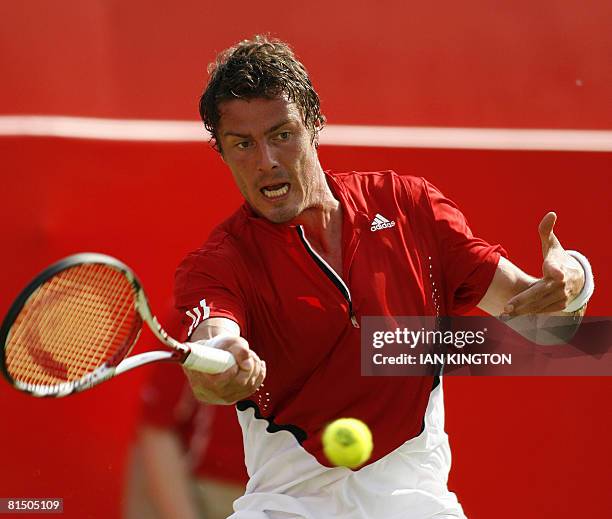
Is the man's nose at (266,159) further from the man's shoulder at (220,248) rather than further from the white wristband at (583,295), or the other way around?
the white wristband at (583,295)

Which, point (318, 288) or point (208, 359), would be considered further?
point (318, 288)

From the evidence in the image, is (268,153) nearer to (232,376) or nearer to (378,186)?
(378,186)

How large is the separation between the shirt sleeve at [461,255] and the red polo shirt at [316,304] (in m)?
0.06

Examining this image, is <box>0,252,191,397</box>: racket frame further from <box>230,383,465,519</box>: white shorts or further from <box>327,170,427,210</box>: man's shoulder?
<box>327,170,427,210</box>: man's shoulder

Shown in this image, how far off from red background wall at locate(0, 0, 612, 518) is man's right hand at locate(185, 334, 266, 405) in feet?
5.10

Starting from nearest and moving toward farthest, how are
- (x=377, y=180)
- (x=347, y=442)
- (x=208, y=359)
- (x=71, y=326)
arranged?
(x=208, y=359) → (x=71, y=326) → (x=347, y=442) → (x=377, y=180)

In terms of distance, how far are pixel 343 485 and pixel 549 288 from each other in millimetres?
652

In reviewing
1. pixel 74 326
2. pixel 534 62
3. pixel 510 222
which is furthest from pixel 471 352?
pixel 74 326

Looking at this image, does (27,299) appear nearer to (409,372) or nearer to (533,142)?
(409,372)

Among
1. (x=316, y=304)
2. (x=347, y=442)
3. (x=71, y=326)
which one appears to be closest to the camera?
(x=71, y=326)

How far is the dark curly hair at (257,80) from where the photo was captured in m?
2.56

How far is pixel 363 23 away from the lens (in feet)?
12.8

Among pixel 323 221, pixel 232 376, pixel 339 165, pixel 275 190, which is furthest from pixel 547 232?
pixel 339 165

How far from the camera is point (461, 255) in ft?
8.70
